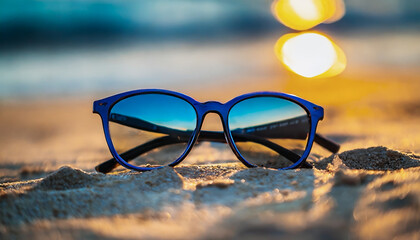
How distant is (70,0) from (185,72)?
13.6 ft

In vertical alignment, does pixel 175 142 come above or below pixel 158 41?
below

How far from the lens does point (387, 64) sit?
6695 mm

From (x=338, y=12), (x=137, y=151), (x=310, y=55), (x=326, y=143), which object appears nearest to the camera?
(x=137, y=151)

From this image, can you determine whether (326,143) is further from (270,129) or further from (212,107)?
(212,107)

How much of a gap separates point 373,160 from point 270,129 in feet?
1.83

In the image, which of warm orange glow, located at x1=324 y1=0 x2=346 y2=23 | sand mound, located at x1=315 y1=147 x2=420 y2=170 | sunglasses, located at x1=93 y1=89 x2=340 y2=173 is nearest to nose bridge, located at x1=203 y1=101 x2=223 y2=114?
sunglasses, located at x1=93 y1=89 x2=340 y2=173

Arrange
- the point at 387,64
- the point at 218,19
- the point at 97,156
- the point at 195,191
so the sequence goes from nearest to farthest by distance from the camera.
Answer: the point at 195,191 < the point at 97,156 < the point at 387,64 < the point at 218,19

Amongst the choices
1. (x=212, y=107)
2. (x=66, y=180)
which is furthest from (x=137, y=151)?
(x=66, y=180)

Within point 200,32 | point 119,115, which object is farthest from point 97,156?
point 200,32

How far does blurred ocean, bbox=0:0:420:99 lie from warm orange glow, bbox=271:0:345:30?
23 cm

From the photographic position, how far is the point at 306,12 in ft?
30.9

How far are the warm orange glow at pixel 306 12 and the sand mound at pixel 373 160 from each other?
7.34m

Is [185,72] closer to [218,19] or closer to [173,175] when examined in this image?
[218,19]

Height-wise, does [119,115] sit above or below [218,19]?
below
